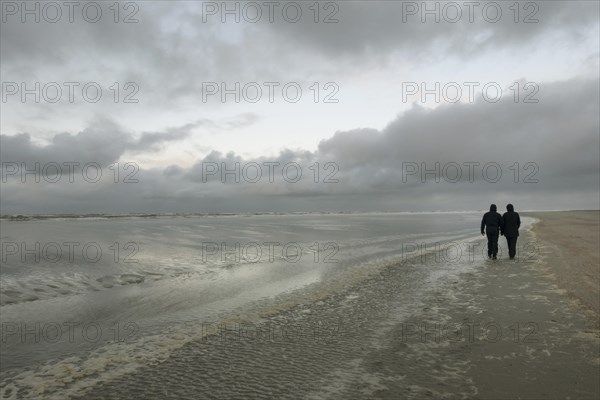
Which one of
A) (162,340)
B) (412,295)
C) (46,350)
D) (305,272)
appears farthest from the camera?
(305,272)

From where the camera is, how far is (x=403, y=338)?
769 centimetres

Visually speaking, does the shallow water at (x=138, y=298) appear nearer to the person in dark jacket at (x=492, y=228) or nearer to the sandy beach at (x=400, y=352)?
the sandy beach at (x=400, y=352)

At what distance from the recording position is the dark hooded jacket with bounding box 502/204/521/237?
1925cm

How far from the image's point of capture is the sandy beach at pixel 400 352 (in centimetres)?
552

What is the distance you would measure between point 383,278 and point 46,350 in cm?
1073

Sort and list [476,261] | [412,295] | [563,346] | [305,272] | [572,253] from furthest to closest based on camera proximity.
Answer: [572,253] < [476,261] < [305,272] < [412,295] < [563,346]

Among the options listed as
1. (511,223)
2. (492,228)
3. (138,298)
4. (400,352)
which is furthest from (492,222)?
(138,298)

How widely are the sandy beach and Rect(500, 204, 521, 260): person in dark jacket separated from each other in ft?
24.1

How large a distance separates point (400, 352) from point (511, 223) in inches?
604

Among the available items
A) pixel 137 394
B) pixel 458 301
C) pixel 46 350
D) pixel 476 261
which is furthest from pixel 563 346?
pixel 476 261

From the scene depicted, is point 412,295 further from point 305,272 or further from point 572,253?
point 572,253

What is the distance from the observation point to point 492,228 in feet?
63.4

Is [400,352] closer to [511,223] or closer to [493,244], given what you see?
[493,244]

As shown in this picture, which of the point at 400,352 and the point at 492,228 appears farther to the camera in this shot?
the point at 492,228
